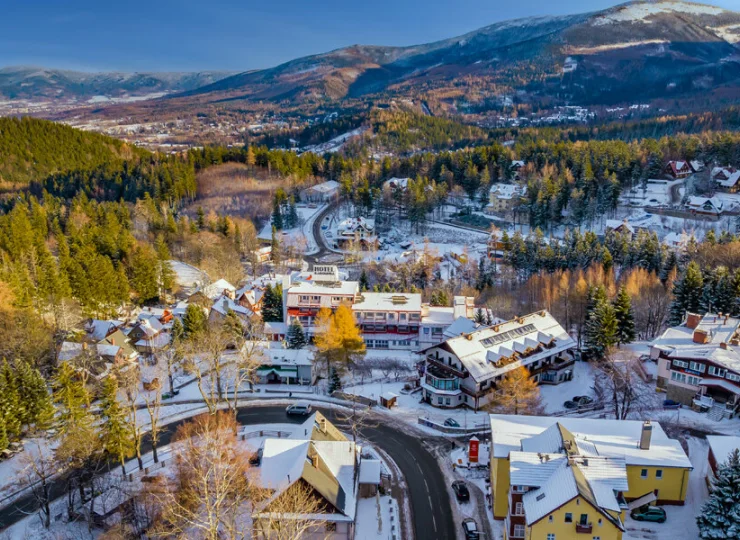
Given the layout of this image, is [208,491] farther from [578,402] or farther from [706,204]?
[706,204]

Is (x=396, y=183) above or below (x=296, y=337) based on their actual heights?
above

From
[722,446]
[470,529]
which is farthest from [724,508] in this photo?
[470,529]

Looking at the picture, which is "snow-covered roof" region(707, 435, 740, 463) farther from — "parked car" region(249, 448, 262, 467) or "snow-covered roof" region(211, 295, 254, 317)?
"snow-covered roof" region(211, 295, 254, 317)

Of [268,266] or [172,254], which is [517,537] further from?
[172,254]

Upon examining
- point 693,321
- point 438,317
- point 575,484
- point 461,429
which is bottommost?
point 461,429

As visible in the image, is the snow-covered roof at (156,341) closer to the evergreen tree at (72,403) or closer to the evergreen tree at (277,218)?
the evergreen tree at (72,403)
